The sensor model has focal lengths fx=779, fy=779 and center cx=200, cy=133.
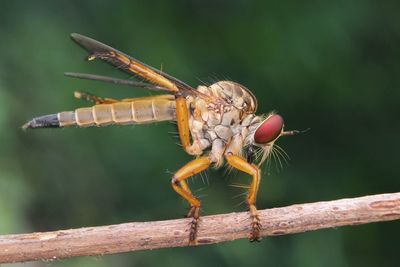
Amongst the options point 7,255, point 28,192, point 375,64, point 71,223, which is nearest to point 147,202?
point 71,223

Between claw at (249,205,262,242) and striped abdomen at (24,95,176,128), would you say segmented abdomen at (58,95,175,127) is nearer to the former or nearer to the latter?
striped abdomen at (24,95,176,128)

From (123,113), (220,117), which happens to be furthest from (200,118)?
(123,113)

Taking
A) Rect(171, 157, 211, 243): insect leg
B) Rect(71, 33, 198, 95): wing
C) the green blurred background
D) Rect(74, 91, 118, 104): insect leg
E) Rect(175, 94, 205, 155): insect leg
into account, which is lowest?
Rect(171, 157, 211, 243): insect leg

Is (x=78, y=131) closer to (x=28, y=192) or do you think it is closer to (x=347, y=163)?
(x=28, y=192)

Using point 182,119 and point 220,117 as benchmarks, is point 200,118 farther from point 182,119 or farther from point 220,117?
point 182,119

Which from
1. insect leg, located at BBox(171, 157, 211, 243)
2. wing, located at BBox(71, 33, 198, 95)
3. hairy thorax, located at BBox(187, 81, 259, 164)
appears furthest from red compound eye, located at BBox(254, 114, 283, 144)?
wing, located at BBox(71, 33, 198, 95)

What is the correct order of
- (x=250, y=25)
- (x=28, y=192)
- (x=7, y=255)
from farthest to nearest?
(x=250, y=25) → (x=28, y=192) → (x=7, y=255)

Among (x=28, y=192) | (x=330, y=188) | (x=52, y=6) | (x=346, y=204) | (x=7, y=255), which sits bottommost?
(x=7, y=255)
